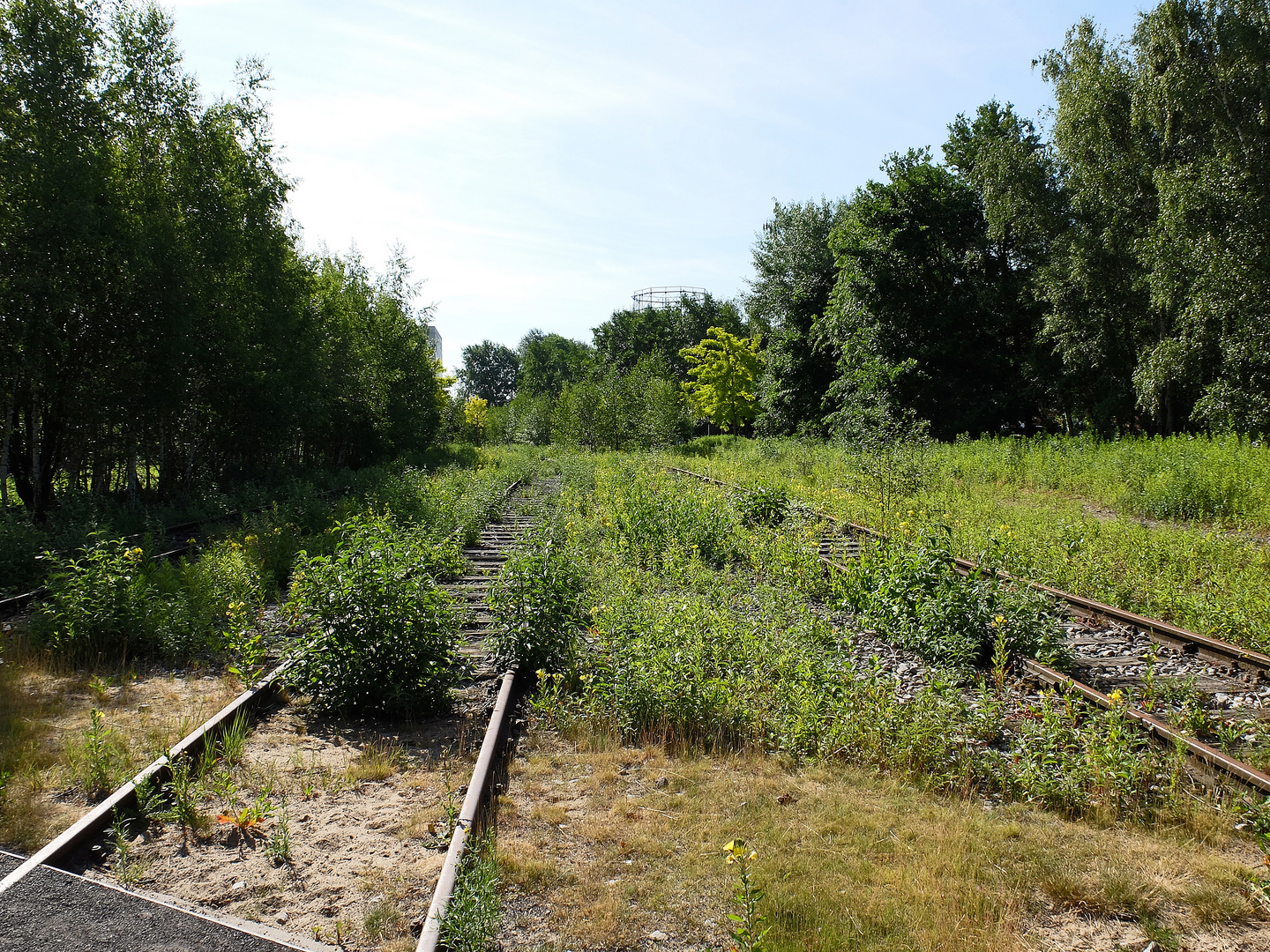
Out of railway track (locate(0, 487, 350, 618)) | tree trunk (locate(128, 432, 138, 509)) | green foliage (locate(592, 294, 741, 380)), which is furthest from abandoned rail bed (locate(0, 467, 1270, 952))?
green foliage (locate(592, 294, 741, 380))

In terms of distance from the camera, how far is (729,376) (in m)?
47.5

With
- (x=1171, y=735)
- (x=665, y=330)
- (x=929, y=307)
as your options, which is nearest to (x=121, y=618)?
(x=1171, y=735)

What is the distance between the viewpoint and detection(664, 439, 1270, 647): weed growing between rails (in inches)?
290

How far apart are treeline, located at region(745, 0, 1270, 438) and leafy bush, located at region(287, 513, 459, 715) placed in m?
17.7

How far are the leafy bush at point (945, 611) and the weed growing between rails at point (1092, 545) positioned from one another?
879mm

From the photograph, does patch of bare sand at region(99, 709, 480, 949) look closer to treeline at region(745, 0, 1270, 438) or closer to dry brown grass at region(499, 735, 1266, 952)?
dry brown grass at region(499, 735, 1266, 952)

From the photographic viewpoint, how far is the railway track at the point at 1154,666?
454 centimetres

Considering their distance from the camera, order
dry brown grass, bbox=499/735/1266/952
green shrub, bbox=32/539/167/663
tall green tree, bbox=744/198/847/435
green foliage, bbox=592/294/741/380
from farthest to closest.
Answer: green foliage, bbox=592/294/741/380, tall green tree, bbox=744/198/847/435, green shrub, bbox=32/539/167/663, dry brown grass, bbox=499/735/1266/952

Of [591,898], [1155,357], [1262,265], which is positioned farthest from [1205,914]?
[1155,357]

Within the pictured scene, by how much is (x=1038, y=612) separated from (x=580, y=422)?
3732cm

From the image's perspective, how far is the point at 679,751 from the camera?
5.06 m

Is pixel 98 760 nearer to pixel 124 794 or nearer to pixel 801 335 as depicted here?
pixel 124 794

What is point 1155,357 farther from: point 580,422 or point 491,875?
point 580,422

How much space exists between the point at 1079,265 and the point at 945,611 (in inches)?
916
